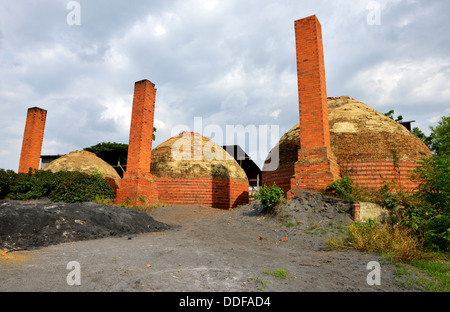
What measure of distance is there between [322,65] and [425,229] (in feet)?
16.6

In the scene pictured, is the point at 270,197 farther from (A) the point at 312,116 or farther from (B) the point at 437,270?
(B) the point at 437,270

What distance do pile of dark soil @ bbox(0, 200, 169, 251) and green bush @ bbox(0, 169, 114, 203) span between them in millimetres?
3898

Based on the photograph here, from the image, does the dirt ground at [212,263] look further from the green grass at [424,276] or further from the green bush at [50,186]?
the green bush at [50,186]

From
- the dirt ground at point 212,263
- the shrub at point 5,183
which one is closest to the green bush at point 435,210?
the dirt ground at point 212,263

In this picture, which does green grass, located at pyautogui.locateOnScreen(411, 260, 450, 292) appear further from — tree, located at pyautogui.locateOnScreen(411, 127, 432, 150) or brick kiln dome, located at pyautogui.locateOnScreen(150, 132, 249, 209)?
tree, located at pyautogui.locateOnScreen(411, 127, 432, 150)

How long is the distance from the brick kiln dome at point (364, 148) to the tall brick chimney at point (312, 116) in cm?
79

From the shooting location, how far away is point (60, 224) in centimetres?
551

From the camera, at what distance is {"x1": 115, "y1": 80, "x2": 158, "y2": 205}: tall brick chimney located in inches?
403

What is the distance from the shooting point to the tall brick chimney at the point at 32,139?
14492mm

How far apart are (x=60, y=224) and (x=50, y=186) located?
6.68m

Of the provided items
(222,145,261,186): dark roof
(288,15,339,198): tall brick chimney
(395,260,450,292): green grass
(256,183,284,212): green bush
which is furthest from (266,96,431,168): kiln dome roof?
(222,145,261,186): dark roof

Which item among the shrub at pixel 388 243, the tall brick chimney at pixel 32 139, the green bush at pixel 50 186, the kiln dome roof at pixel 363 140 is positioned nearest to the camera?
the shrub at pixel 388 243

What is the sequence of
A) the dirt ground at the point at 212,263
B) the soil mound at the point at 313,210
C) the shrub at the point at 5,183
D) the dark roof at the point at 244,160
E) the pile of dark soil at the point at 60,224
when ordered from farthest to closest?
1. the dark roof at the point at 244,160
2. the shrub at the point at 5,183
3. the soil mound at the point at 313,210
4. the pile of dark soil at the point at 60,224
5. the dirt ground at the point at 212,263

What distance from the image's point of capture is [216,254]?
422 cm
